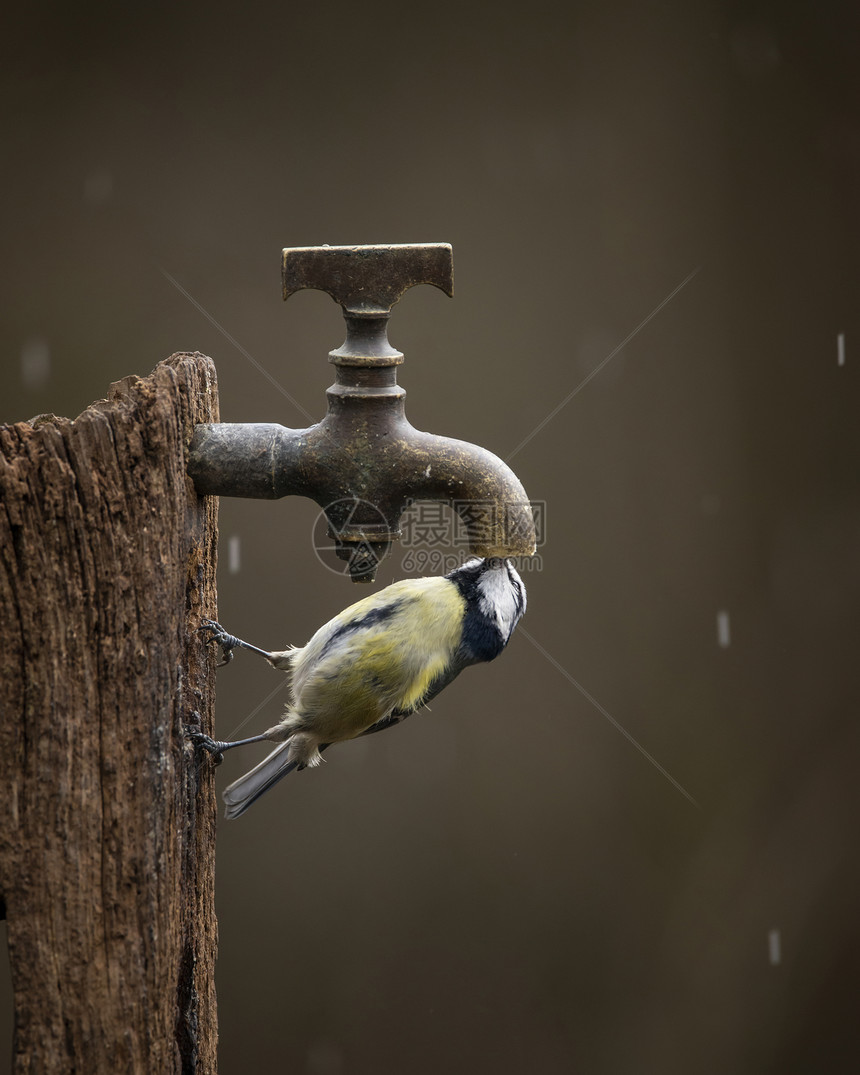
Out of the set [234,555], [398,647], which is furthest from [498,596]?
[234,555]

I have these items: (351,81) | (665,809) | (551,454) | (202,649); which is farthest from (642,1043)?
(351,81)

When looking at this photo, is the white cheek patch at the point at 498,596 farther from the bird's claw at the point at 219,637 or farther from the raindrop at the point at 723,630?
the raindrop at the point at 723,630

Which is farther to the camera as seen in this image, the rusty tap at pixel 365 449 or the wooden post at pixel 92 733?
the rusty tap at pixel 365 449

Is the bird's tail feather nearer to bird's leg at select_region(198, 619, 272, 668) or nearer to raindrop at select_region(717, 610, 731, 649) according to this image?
bird's leg at select_region(198, 619, 272, 668)

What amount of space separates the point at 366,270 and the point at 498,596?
548 millimetres

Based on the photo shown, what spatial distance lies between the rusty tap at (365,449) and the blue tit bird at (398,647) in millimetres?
320

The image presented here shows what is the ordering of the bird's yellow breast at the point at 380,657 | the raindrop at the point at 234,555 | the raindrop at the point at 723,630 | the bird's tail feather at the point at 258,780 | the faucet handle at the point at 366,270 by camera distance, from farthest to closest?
1. the raindrop at the point at 723,630
2. the raindrop at the point at 234,555
3. the bird's tail feather at the point at 258,780
4. the bird's yellow breast at the point at 380,657
5. the faucet handle at the point at 366,270

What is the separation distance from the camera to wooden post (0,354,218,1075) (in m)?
0.97

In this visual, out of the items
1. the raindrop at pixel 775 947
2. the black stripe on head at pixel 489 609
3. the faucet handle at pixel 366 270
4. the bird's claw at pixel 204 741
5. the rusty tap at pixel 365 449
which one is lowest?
the raindrop at pixel 775 947

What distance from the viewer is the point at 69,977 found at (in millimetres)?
978

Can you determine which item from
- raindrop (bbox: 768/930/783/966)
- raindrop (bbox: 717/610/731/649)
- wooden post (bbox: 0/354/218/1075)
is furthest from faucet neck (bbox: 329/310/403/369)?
raindrop (bbox: 768/930/783/966)

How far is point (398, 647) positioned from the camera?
55.9 inches

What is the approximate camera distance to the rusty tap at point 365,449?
1077 millimetres

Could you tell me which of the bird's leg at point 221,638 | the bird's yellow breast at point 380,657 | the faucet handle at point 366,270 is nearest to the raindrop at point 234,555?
the bird's leg at point 221,638
